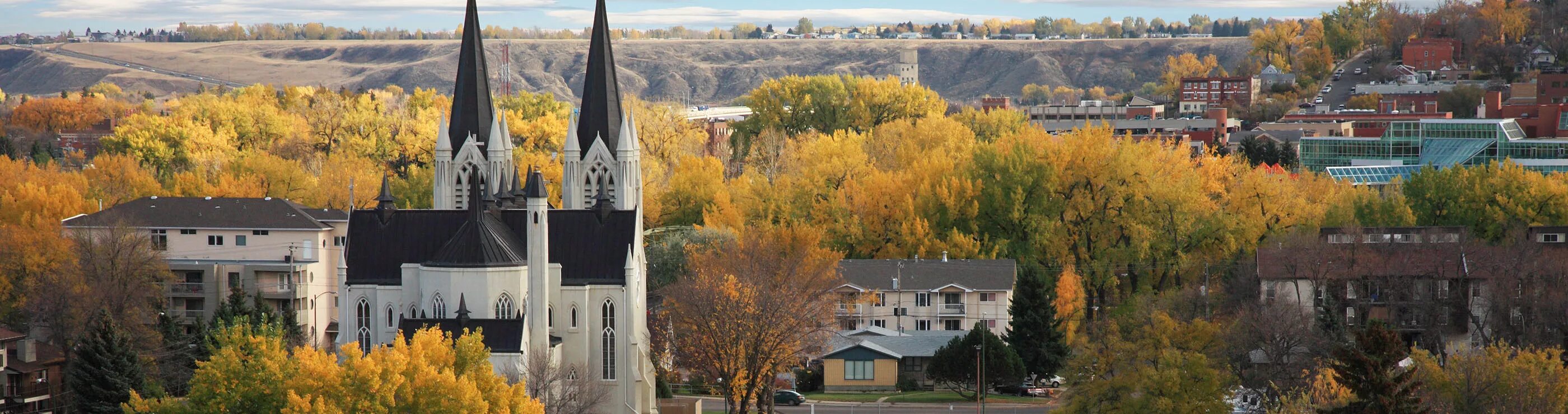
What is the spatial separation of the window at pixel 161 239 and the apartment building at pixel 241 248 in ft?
0.09

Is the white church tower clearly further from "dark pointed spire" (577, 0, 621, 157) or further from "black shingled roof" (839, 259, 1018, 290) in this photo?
"black shingled roof" (839, 259, 1018, 290)

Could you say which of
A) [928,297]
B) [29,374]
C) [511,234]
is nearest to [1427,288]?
[928,297]

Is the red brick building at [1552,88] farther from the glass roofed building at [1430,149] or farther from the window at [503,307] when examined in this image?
the window at [503,307]

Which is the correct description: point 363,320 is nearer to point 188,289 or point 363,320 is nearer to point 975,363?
point 975,363

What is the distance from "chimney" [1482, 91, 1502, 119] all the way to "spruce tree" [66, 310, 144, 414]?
423 feet

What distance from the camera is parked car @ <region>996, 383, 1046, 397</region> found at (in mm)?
78938

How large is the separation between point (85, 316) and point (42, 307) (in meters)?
3.74

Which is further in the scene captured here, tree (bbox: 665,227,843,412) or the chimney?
the chimney

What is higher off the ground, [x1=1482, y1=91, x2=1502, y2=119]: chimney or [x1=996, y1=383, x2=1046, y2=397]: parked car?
[x1=1482, y1=91, x2=1502, y2=119]: chimney

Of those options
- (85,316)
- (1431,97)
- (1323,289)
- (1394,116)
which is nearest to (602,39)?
(85,316)

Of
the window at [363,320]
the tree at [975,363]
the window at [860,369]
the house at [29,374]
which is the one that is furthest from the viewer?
the window at [860,369]

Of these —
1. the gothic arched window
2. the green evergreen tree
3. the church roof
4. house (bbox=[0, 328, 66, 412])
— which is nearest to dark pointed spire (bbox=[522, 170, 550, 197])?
the church roof

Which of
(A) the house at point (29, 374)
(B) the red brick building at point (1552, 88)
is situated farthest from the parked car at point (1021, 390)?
(B) the red brick building at point (1552, 88)

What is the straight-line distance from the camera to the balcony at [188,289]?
9244cm
